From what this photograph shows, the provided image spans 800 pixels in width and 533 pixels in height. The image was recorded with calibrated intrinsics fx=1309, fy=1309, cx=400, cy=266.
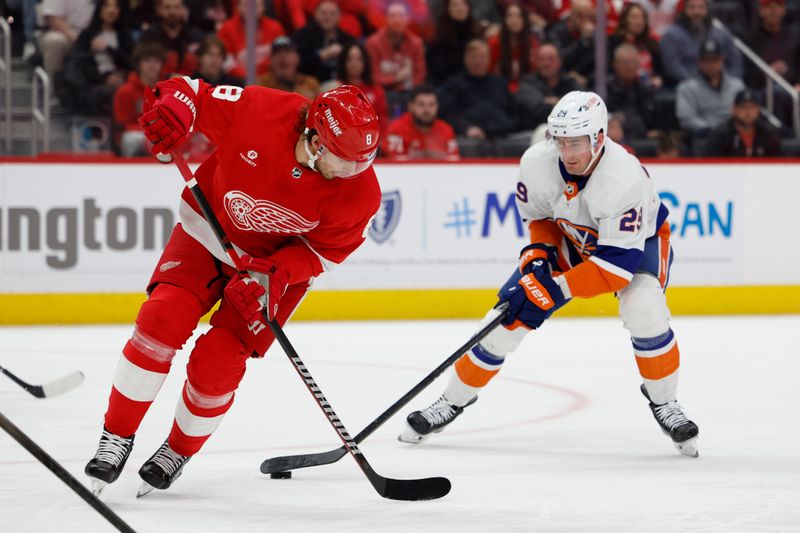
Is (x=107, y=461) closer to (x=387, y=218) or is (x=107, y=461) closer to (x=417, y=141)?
(x=387, y=218)

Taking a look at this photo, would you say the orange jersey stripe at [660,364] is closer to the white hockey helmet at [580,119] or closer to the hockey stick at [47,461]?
the white hockey helmet at [580,119]

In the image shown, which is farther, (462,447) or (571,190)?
(462,447)

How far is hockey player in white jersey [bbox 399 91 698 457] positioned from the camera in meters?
3.46

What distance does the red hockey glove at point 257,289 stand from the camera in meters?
2.83

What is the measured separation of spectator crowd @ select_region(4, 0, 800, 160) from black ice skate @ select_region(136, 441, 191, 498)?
4.06m

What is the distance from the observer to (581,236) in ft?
12.0

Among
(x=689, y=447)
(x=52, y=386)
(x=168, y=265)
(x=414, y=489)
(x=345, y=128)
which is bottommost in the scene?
(x=52, y=386)

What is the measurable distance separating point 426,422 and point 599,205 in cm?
79

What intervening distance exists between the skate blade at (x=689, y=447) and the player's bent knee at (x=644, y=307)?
0.30 metres

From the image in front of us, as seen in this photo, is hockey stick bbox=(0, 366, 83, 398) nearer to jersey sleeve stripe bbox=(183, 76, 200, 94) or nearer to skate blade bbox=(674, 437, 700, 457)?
jersey sleeve stripe bbox=(183, 76, 200, 94)

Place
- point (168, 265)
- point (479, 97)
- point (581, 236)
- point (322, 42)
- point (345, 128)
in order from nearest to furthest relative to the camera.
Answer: point (345, 128) → point (168, 265) → point (581, 236) → point (322, 42) → point (479, 97)

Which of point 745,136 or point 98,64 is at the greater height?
point 98,64

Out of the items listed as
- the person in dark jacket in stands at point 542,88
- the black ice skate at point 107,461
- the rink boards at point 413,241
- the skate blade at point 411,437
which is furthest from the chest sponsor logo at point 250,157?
the person in dark jacket in stands at point 542,88

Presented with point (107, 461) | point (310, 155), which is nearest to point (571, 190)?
point (310, 155)
